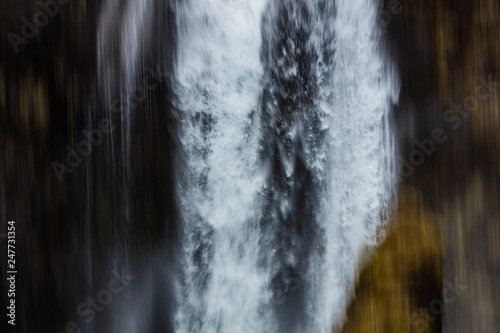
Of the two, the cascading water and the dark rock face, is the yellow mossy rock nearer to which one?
the cascading water

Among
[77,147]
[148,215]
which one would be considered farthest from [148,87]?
[148,215]

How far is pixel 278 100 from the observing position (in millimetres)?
2592

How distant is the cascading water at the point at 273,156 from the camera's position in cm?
258

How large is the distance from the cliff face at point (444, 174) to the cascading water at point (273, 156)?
0.17 meters

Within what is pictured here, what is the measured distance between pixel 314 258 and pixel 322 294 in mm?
184

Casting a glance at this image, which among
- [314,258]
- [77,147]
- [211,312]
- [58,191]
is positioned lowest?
[211,312]

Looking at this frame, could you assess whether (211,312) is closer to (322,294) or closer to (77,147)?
(322,294)

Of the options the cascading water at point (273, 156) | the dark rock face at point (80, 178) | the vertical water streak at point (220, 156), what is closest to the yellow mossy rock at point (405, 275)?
the cascading water at point (273, 156)

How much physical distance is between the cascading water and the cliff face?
0.17m

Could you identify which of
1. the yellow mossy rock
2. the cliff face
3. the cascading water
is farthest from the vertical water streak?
the cliff face

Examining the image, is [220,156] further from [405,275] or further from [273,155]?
[405,275]

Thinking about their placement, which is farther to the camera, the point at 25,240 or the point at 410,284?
the point at 25,240

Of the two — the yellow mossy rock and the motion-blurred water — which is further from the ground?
the motion-blurred water

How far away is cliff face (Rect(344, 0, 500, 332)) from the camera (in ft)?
8.22
